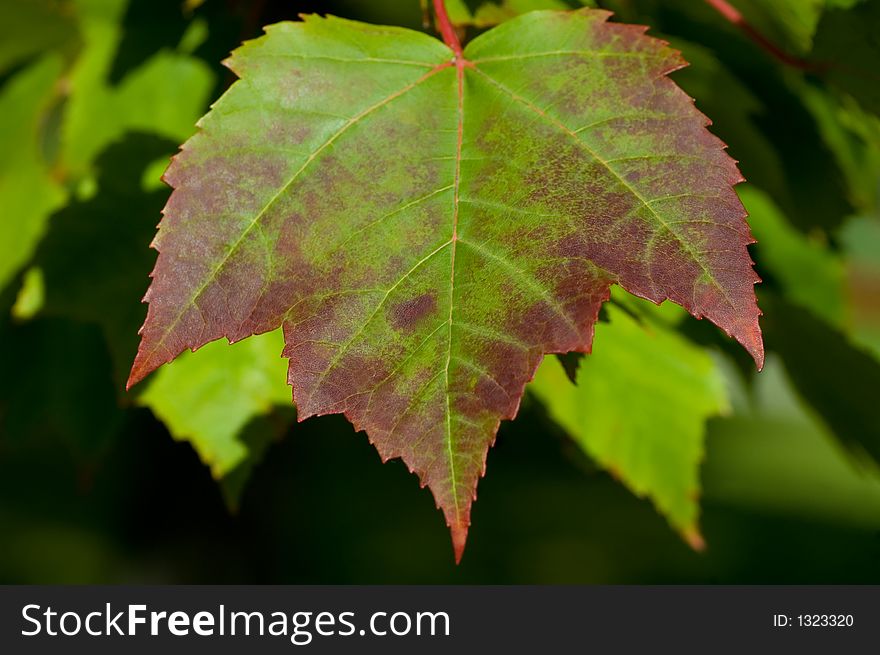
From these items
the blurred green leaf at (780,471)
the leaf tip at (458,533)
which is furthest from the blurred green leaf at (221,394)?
the blurred green leaf at (780,471)

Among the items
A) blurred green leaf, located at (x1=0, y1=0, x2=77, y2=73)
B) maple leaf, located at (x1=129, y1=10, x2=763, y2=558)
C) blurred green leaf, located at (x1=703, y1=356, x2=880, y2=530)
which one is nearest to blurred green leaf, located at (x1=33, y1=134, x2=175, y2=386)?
blurred green leaf, located at (x1=0, y1=0, x2=77, y2=73)

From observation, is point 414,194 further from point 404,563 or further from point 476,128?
point 404,563

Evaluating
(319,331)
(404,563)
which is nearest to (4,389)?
(319,331)

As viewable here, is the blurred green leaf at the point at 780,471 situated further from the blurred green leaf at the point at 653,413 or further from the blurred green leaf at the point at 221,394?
the blurred green leaf at the point at 221,394

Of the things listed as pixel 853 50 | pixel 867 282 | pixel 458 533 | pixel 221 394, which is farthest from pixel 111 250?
pixel 867 282

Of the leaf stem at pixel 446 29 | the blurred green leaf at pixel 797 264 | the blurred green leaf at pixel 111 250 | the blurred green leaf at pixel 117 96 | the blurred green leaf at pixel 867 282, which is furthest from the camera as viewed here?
the blurred green leaf at pixel 867 282

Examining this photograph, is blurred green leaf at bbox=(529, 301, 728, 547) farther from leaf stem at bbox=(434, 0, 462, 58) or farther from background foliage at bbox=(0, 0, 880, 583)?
leaf stem at bbox=(434, 0, 462, 58)
